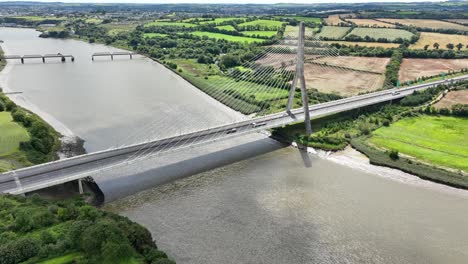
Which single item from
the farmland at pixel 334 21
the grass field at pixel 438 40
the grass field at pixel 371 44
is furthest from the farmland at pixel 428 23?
the grass field at pixel 371 44

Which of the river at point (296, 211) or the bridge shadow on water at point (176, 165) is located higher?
the bridge shadow on water at point (176, 165)

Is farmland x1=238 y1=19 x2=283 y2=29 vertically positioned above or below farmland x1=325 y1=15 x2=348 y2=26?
below

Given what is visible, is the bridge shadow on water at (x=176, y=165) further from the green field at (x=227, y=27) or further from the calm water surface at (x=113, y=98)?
the green field at (x=227, y=27)

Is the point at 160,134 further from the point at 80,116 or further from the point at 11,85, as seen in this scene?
the point at 11,85

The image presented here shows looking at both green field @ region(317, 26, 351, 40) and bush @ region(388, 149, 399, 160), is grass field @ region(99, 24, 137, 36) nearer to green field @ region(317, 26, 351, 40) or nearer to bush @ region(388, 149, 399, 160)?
green field @ region(317, 26, 351, 40)

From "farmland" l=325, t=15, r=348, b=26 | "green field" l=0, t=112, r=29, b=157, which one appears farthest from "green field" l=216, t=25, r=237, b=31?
"green field" l=0, t=112, r=29, b=157

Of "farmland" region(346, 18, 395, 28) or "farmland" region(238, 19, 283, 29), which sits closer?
"farmland" region(238, 19, 283, 29)

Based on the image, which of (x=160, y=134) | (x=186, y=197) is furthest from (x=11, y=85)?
(x=186, y=197)
